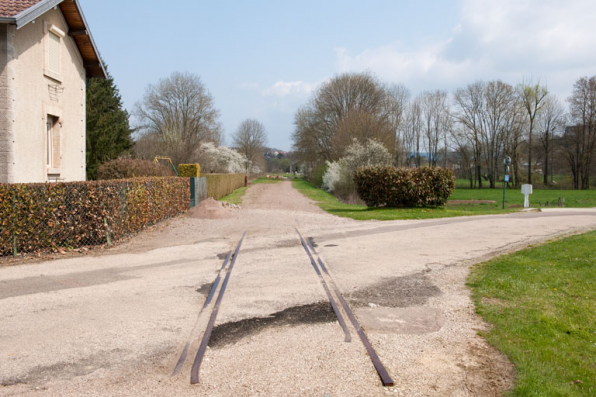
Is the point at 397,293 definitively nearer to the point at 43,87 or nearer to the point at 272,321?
the point at 272,321

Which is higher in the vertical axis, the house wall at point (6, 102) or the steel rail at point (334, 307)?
the house wall at point (6, 102)

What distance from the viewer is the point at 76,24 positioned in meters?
16.1

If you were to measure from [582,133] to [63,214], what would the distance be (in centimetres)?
6953

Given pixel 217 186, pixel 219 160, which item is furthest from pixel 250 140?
pixel 217 186

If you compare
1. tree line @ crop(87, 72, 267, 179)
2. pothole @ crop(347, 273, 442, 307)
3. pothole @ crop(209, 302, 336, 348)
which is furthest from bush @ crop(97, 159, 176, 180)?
pothole @ crop(209, 302, 336, 348)

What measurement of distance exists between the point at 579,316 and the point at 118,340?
563 cm

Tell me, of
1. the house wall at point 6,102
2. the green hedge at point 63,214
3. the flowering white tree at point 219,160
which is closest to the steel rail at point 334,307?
the green hedge at point 63,214

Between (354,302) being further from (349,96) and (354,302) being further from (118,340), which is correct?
(349,96)

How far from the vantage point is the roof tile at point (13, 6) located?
11.9m

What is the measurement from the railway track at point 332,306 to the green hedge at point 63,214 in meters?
3.59

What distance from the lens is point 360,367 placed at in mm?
4113

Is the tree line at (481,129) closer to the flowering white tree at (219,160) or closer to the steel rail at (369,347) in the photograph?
the flowering white tree at (219,160)

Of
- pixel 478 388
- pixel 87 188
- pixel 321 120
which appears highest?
pixel 321 120

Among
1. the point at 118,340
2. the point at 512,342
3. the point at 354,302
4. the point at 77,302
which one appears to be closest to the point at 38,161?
the point at 77,302
